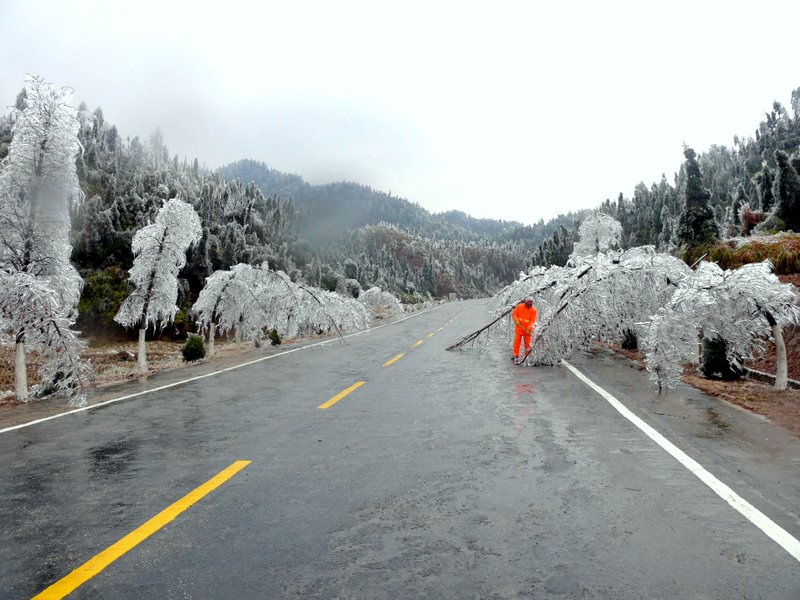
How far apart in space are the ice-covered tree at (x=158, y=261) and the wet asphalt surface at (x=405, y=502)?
11.0 m

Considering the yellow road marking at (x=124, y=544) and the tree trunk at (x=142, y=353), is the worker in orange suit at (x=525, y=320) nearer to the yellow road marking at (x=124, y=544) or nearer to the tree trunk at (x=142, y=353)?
the yellow road marking at (x=124, y=544)

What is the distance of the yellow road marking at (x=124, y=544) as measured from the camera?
11.2ft

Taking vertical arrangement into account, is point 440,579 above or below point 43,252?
below

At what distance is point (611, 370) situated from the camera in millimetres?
14383

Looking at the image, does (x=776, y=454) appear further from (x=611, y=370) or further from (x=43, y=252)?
(x=43, y=252)

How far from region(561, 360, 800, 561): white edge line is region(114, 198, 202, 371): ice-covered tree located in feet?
52.2

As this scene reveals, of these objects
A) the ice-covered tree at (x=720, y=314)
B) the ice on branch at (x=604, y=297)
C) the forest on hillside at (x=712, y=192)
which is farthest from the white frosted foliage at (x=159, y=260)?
the forest on hillside at (x=712, y=192)

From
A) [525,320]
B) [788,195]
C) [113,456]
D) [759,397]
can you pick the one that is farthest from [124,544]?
[788,195]

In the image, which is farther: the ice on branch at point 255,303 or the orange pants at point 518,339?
the ice on branch at point 255,303

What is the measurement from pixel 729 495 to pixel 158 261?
1851 centimetres

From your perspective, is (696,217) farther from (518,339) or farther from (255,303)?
(255,303)

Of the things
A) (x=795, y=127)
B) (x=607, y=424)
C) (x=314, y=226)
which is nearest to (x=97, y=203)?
(x=314, y=226)

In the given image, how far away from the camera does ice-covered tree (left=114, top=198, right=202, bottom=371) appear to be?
64.1 feet

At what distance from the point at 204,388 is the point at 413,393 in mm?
4572
